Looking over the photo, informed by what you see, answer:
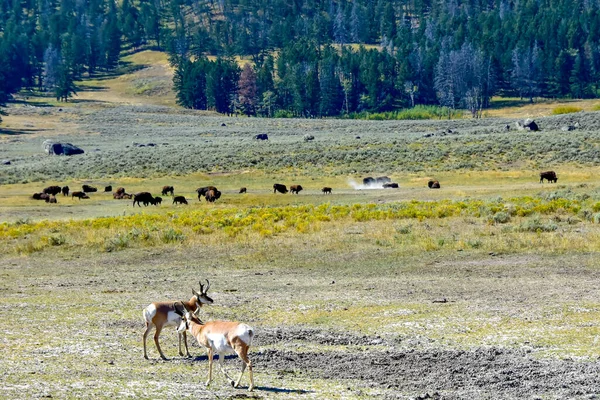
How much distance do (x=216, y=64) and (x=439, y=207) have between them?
405ft

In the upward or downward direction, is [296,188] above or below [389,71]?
below

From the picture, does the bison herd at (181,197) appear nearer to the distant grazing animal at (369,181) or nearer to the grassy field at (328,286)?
the distant grazing animal at (369,181)

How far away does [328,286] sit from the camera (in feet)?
69.3

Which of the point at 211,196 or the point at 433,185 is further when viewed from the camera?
the point at 433,185

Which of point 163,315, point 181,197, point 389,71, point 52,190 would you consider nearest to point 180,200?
point 181,197

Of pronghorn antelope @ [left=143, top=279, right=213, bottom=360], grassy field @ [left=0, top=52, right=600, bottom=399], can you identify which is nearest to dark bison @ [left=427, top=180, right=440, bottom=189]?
grassy field @ [left=0, top=52, right=600, bottom=399]

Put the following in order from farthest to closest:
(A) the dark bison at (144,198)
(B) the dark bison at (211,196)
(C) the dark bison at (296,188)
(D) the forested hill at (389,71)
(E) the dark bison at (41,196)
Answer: (D) the forested hill at (389,71), (C) the dark bison at (296,188), (E) the dark bison at (41,196), (B) the dark bison at (211,196), (A) the dark bison at (144,198)

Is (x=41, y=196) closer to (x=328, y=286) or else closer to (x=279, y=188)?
(x=279, y=188)

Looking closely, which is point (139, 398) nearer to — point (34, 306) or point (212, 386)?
point (212, 386)

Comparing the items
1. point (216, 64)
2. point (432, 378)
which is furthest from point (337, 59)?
point (432, 378)

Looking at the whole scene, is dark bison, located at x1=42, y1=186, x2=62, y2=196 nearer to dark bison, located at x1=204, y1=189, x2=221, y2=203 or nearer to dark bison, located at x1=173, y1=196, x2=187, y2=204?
dark bison, located at x1=173, y1=196, x2=187, y2=204

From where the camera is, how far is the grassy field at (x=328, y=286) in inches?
482

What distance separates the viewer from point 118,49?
195m

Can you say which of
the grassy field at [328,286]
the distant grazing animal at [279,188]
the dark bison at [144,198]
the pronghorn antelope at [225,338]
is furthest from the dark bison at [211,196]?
the pronghorn antelope at [225,338]
